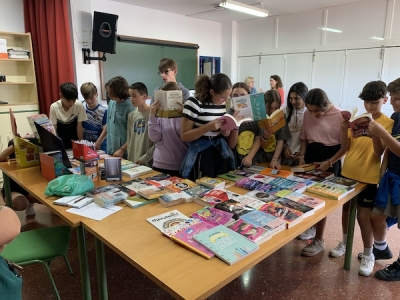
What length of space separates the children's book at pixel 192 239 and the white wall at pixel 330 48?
4927 millimetres

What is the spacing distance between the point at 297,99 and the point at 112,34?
3232 millimetres

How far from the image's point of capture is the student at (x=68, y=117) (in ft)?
10.0

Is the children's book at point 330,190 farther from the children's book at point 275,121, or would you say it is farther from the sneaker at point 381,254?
the sneaker at point 381,254

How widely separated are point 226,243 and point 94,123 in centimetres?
245

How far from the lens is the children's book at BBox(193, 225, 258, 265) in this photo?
3.60 ft

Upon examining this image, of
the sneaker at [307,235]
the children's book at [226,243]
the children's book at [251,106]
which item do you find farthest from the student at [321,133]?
the children's book at [226,243]

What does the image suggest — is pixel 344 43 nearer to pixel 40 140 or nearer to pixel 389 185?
pixel 389 185

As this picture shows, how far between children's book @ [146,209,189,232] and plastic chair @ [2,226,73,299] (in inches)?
24.9

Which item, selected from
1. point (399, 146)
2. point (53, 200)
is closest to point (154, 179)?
point (53, 200)

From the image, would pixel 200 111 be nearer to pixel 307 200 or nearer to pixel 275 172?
pixel 275 172

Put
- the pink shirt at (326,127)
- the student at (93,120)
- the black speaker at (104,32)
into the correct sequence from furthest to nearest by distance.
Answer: the black speaker at (104,32) → the student at (93,120) → the pink shirt at (326,127)

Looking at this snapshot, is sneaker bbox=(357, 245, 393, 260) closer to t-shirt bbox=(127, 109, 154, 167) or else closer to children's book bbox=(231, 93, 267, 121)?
children's book bbox=(231, 93, 267, 121)

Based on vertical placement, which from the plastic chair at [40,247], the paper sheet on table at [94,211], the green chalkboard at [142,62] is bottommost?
the plastic chair at [40,247]

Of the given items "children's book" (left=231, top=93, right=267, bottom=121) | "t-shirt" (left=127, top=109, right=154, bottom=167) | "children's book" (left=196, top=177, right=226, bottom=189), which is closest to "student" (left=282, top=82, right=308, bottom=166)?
"children's book" (left=231, top=93, right=267, bottom=121)
